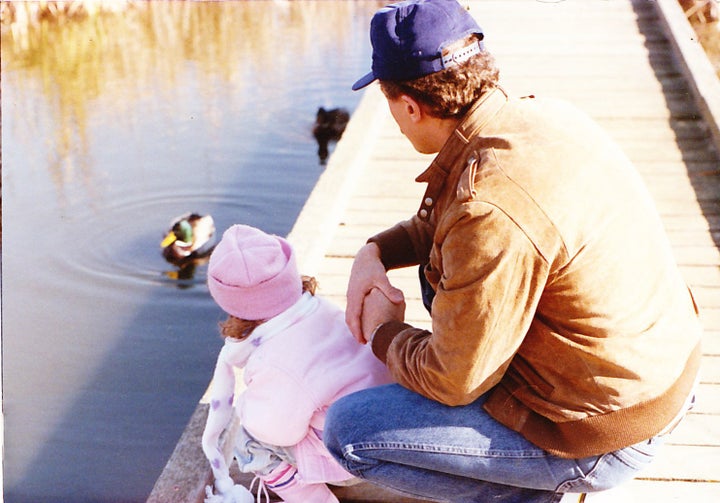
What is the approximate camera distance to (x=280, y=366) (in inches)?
88.8

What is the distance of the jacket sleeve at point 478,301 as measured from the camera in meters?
1.72

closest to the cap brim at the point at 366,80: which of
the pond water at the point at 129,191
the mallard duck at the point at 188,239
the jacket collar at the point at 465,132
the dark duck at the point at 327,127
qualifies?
the jacket collar at the point at 465,132

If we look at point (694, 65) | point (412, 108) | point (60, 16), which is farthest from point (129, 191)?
point (412, 108)

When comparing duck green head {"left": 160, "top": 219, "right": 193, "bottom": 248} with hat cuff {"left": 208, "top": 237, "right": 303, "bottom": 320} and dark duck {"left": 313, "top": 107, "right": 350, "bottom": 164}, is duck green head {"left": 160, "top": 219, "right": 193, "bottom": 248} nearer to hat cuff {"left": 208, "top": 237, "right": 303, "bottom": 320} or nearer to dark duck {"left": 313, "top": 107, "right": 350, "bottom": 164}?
dark duck {"left": 313, "top": 107, "right": 350, "bottom": 164}

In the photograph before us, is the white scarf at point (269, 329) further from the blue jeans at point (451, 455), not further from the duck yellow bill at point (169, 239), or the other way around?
the duck yellow bill at point (169, 239)

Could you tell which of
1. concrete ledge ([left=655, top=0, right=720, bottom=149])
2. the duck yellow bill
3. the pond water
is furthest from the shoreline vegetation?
the duck yellow bill

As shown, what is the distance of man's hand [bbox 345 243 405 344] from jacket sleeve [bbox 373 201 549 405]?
310mm

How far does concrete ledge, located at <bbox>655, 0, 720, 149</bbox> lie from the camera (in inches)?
205

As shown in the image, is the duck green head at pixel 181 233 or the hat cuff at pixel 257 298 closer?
the hat cuff at pixel 257 298

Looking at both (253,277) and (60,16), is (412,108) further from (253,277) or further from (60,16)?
(60,16)

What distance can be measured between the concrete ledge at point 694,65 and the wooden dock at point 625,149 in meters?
0.01

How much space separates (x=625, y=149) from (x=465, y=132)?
3.42 m

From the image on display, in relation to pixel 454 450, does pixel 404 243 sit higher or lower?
higher

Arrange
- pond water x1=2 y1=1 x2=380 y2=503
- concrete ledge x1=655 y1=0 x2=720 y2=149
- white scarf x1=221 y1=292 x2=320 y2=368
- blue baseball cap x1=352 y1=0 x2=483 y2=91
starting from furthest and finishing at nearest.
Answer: concrete ledge x1=655 y1=0 x2=720 y2=149, pond water x1=2 y1=1 x2=380 y2=503, white scarf x1=221 y1=292 x2=320 y2=368, blue baseball cap x1=352 y1=0 x2=483 y2=91
